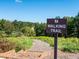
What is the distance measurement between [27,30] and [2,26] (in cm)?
612

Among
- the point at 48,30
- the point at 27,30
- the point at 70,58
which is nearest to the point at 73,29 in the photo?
the point at 27,30

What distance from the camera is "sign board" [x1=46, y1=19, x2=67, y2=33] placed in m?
7.81

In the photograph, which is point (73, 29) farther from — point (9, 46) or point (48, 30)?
point (48, 30)

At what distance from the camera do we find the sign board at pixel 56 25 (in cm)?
781

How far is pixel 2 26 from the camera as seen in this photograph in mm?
64125

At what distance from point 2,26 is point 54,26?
2245 inches

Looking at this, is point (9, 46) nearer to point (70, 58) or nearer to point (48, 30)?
point (70, 58)

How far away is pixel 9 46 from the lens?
1912cm

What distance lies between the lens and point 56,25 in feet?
25.7

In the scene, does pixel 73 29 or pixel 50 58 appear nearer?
pixel 50 58

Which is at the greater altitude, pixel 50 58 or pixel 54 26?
pixel 54 26

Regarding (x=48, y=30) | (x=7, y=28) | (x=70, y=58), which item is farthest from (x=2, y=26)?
(x=48, y=30)

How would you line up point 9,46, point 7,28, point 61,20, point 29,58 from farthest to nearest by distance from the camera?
point 7,28 → point 9,46 → point 29,58 → point 61,20

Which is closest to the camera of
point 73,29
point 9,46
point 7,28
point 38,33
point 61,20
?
point 61,20
